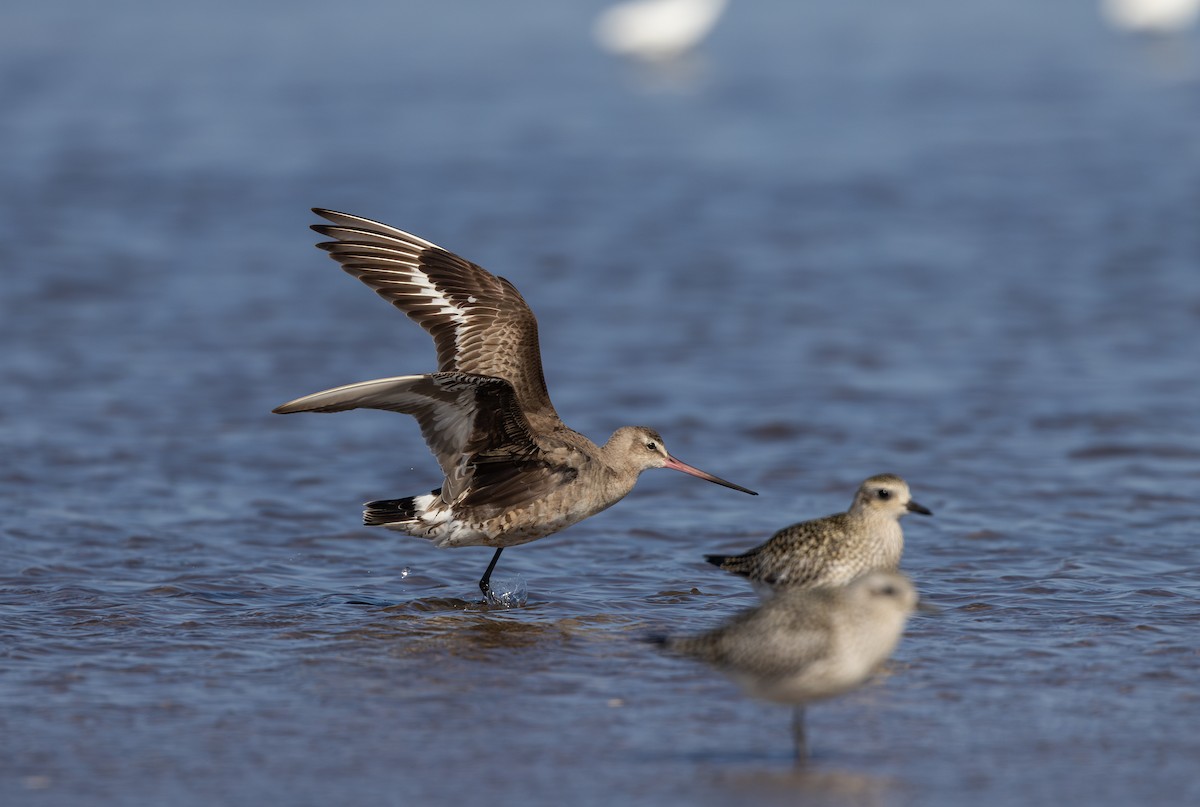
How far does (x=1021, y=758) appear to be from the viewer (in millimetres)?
4672

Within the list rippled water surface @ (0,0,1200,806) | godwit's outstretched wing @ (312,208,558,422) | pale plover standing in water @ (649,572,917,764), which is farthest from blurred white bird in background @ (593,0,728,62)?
pale plover standing in water @ (649,572,917,764)

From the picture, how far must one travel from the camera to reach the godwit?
6355mm

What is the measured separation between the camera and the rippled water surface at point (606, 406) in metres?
4.90

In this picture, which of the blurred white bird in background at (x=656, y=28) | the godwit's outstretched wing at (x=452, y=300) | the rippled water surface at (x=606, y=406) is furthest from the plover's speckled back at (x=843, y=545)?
the blurred white bird in background at (x=656, y=28)

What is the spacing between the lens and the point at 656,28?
74.9ft

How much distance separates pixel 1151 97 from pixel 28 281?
13061 millimetres

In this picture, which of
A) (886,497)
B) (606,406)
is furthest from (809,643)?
(606,406)

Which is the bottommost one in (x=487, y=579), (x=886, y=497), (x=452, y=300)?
(x=487, y=579)

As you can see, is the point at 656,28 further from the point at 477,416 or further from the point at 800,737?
the point at 800,737

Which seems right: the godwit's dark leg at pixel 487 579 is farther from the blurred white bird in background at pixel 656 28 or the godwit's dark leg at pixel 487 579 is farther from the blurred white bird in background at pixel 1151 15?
the blurred white bird in background at pixel 1151 15

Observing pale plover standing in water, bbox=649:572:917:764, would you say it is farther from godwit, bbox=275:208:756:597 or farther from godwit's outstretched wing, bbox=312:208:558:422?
godwit's outstretched wing, bbox=312:208:558:422

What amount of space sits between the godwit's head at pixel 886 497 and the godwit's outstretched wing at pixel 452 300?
1.60 meters

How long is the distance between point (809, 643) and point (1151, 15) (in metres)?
20.7

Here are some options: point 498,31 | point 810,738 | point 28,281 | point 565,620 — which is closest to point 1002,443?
point 565,620
